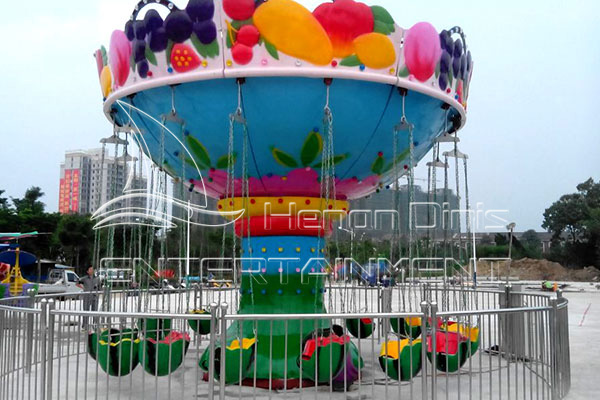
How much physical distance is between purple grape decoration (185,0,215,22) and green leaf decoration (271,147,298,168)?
1.63 meters

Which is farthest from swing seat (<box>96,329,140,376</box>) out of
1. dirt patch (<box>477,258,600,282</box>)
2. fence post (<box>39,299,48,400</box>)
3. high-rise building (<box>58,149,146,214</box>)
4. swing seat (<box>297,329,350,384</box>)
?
high-rise building (<box>58,149,146,214</box>)

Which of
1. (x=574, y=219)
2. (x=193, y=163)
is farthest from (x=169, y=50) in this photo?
(x=574, y=219)

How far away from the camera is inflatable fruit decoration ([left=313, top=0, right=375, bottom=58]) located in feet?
18.0

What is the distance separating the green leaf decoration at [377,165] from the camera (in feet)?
23.3

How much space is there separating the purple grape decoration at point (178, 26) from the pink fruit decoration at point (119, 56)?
69 centimetres

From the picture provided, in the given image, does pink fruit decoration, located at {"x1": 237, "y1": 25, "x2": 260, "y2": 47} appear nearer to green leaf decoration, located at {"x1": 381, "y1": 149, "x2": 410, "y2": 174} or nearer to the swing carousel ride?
the swing carousel ride

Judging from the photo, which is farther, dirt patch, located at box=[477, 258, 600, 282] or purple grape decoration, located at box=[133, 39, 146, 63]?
dirt patch, located at box=[477, 258, 600, 282]

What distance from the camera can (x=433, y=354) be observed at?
4504 mm

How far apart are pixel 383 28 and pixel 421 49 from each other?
1.64 ft

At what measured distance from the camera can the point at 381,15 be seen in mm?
5633

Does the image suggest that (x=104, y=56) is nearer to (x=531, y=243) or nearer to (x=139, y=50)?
(x=139, y=50)

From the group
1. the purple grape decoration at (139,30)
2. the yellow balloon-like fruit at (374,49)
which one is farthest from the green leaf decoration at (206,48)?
the yellow balloon-like fruit at (374,49)

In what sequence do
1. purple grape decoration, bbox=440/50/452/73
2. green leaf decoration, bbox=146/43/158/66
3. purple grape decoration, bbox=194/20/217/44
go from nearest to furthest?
purple grape decoration, bbox=194/20/217/44 < green leaf decoration, bbox=146/43/158/66 < purple grape decoration, bbox=440/50/452/73

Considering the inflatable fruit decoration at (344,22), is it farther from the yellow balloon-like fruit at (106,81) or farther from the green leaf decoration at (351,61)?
the yellow balloon-like fruit at (106,81)
